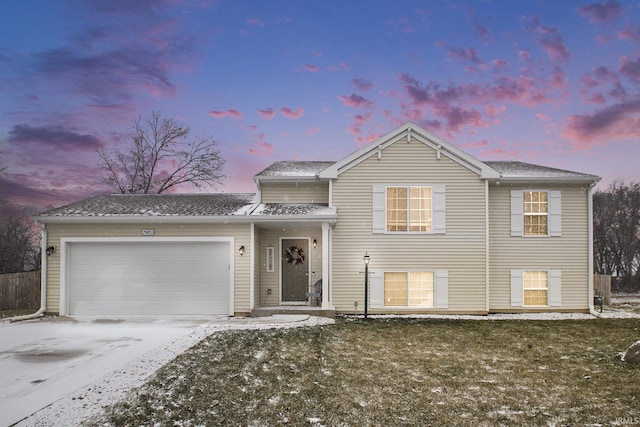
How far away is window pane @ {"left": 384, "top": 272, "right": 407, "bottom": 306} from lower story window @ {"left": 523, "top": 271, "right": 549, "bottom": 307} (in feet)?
13.4

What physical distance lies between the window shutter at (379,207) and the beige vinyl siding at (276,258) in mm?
1924

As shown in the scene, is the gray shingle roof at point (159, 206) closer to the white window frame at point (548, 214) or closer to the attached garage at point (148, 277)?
the attached garage at point (148, 277)

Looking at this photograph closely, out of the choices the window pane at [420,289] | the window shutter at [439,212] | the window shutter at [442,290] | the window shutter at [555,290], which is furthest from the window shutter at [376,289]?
the window shutter at [555,290]

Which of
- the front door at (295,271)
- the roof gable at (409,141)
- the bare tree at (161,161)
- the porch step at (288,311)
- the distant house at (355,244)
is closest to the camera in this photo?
the porch step at (288,311)

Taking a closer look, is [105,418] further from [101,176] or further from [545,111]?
[101,176]

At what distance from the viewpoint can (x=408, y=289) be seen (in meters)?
13.7

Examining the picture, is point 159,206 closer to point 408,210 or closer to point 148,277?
point 148,277

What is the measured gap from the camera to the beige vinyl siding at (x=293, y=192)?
1475 centimetres

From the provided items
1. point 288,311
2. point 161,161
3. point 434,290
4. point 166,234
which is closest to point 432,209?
point 434,290

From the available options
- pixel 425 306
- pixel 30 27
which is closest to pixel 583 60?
pixel 425 306

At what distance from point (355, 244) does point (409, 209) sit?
207cm

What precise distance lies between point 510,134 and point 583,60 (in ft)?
15.7

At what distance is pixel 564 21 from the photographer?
1544 cm

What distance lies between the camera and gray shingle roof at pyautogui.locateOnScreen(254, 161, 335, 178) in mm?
14545
